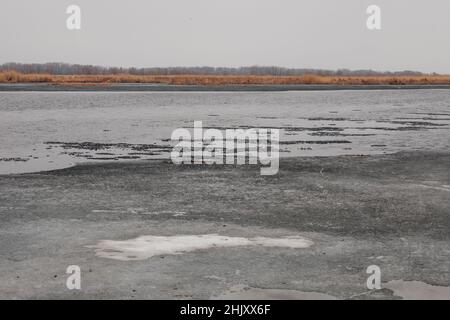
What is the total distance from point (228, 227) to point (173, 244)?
1303 millimetres

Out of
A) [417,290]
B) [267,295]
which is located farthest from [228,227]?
[417,290]

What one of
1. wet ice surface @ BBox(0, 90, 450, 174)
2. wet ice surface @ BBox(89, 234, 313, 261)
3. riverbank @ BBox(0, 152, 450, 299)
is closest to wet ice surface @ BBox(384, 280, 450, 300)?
riverbank @ BBox(0, 152, 450, 299)

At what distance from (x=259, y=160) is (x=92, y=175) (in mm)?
5050

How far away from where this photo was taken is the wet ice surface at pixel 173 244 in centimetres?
828

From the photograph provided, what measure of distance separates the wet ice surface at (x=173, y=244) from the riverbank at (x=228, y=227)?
0.07m

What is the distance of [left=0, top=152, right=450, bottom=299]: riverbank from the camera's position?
7.10 m

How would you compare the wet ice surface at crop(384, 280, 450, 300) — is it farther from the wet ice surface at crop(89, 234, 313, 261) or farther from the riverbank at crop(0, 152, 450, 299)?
the wet ice surface at crop(89, 234, 313, 261)

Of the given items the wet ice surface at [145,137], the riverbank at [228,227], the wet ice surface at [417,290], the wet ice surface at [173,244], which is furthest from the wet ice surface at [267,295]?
the wet ice surface at [145,137]

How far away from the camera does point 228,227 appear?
386 inches

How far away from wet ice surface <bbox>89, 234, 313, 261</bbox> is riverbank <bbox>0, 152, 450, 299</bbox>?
70mm

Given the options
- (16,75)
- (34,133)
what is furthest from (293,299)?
(16,75)

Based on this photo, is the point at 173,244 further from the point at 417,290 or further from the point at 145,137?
the point at 145,137
